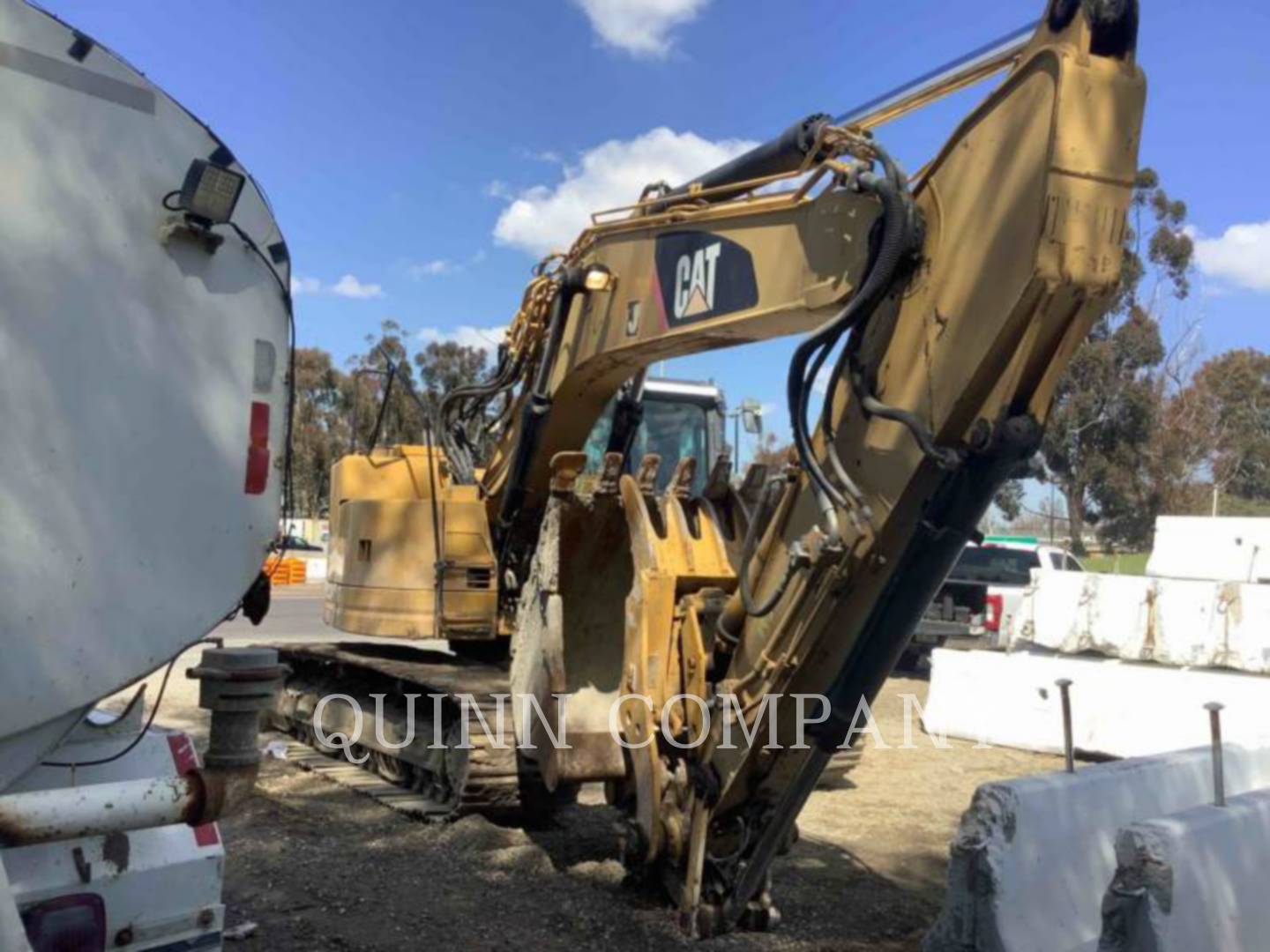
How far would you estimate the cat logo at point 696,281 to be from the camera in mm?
4484

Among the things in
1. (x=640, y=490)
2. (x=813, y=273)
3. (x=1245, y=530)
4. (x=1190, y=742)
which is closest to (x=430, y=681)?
(x=640, y=490)

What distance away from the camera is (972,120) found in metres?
3.37

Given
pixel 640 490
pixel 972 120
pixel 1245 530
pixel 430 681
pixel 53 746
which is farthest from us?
pixel 1245 530

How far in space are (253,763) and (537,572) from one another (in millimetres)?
2962

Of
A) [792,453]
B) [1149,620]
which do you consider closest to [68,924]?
[792,453]

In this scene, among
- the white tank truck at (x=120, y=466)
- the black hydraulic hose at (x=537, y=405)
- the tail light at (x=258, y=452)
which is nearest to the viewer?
the white tank truck at (x=120, y=466)

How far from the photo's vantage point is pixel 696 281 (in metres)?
4.59

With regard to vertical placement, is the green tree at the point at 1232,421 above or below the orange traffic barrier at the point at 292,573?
above

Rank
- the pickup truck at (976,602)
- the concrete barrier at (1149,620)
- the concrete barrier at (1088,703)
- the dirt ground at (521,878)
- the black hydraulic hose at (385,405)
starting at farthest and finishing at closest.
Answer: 1. the pickup truck at (976,602)
2. the concrete barrier at (1149,620)
3. the concrete barrier at (1088,703)
4. the black hydraulic hose at (385,405)
5. the dirt ground at (521,878)

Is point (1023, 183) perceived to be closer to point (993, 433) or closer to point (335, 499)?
point (993, 433)

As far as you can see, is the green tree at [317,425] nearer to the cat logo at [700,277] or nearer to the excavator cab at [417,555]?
the excavator cab at [417,555]

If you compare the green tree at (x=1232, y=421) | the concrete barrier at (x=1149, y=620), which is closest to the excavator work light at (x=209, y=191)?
the concrete barrier at (x=1149, y=620)

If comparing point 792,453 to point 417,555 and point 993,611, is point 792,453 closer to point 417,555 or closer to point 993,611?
point 417,555

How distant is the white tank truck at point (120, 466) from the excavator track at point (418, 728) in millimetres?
3078
